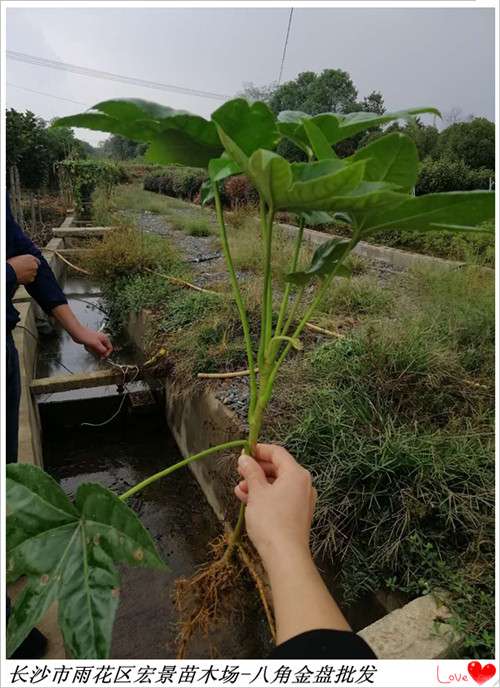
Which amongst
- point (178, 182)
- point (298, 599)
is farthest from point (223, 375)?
point (178, 182)

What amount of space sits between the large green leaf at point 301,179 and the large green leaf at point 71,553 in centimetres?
55

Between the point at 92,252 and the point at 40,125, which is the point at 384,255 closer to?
the point at 92,252

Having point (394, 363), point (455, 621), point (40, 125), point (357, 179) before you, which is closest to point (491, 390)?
point (394, 363)

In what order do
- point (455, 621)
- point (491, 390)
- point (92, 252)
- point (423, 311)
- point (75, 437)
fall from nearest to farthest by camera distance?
point (455, 621) → point (491, 390) → point (423, 311) → point (75, 437) → point (92, 252)

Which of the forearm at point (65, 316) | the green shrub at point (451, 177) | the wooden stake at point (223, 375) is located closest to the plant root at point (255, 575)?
the forearm at point (65, 316)

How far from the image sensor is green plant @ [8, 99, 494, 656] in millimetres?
647

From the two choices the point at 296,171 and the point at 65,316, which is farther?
the point at 65,316

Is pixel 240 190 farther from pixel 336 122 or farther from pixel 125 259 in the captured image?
pixel 336 122

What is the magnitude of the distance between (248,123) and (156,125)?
0.53ft

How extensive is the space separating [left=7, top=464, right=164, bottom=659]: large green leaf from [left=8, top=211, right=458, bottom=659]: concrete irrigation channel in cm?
55

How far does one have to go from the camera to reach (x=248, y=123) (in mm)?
766

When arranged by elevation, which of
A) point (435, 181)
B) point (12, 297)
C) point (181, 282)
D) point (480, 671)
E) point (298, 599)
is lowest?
point (480, 671)

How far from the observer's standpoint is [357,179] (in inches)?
24.3

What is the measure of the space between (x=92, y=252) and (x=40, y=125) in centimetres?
781
